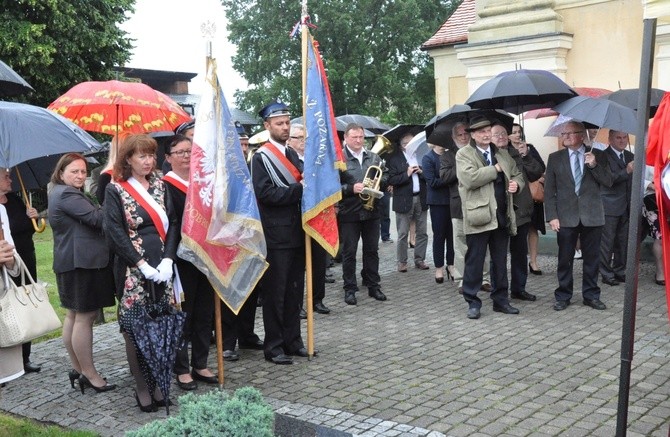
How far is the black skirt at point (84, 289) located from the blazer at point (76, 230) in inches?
2.5

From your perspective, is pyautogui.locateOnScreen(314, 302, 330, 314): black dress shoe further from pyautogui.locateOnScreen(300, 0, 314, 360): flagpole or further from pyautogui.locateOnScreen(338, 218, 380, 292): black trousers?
pyautogui.locateOnScreen(300, 0, 314, 360): flagpole

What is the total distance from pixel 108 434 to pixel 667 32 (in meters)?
9.56

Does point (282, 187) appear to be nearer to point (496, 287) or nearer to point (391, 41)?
point (496, 287)

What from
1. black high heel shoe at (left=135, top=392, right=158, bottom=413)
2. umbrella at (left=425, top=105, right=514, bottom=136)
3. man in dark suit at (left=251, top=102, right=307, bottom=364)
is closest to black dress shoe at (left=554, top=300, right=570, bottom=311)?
umbrella at (left=425, top=105, right=514, bottom=136)

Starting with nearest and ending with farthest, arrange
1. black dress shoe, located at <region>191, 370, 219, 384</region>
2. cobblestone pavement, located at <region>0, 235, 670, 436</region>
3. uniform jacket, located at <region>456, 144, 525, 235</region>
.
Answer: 1. cobblestone pavement, located at <region>0, 235, 670, 436</region>
2. black dress shoe, located at <region>191, 370, 219, 384</region>
3. uniform jacket, located at <region>456, 144, 525, 235</region>

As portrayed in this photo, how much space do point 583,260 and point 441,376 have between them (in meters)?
2.91

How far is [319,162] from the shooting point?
21.8ft

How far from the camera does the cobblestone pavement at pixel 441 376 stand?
517 centimetres

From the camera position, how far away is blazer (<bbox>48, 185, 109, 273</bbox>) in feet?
19.6

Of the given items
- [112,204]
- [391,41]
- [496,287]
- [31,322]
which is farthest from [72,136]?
[391,41]

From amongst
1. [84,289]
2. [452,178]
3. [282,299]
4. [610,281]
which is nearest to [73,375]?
[84,289]

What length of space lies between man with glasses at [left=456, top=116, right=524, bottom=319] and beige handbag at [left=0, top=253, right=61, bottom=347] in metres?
4.25

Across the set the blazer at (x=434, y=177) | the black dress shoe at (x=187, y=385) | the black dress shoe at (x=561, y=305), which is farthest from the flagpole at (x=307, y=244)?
the blazer at (x=434, y=177)

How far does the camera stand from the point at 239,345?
7.33 metres
